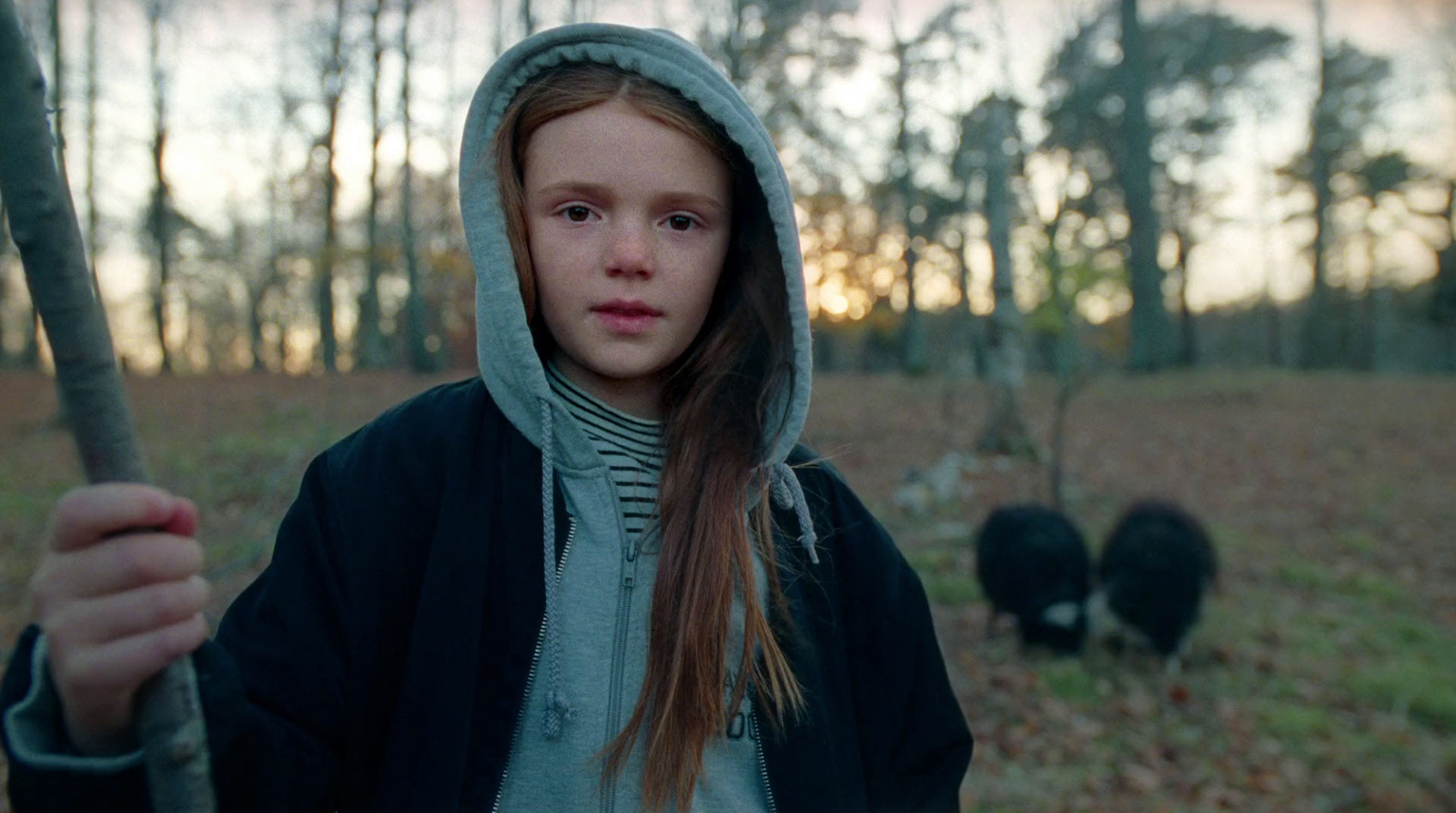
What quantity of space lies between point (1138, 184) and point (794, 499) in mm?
17275

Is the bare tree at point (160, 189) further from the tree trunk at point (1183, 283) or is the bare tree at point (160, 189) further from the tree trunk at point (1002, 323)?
the tree trunk at point (1183, 283)

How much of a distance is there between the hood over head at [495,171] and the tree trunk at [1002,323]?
813 cm

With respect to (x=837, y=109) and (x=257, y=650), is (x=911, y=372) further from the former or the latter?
(x=257, y=650)

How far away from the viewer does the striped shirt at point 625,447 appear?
1.50 m

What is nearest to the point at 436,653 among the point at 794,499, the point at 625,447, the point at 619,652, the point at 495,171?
the point at 619,652

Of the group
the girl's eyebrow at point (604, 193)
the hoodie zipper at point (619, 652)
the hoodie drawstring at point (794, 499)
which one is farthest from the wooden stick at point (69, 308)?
the hoodie drawstring at point (794, 499)

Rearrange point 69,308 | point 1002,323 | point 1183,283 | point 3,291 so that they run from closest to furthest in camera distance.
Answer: point 69,308 < point 1002,323 < point 1183,283 < point 3,291

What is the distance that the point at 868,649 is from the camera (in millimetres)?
1603

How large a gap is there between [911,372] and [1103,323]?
4.94 metres

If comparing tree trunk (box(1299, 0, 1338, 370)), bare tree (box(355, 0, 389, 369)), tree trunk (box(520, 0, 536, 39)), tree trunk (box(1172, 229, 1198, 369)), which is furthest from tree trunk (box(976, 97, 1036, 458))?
tree trunk (box(1299, 0, 1338, 370))

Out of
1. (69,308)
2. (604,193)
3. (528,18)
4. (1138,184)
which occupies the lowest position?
(69,308)

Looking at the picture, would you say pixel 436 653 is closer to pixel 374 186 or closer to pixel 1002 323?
pixel 1002 323

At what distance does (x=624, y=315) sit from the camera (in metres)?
1.45

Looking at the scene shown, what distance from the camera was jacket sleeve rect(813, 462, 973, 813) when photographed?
1.59m
